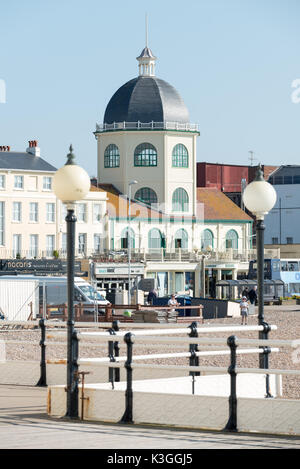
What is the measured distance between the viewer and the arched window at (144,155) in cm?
8594

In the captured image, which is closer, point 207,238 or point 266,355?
point 266,355

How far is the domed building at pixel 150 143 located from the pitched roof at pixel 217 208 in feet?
5.76

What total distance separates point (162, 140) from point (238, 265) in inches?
498

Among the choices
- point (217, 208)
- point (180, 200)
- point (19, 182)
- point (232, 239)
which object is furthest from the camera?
point (217, 208)

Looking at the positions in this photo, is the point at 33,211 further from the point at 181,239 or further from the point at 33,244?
the point at 181,239

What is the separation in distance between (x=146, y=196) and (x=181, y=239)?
191 inches

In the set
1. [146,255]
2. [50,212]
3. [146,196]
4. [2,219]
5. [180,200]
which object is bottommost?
[146,255]

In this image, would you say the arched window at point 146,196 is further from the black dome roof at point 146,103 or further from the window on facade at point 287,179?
the window on facade at point 287,179

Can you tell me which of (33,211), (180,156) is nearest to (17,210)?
(33,211)

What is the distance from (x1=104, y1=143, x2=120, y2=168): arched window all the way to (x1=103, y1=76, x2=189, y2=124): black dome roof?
2.41m

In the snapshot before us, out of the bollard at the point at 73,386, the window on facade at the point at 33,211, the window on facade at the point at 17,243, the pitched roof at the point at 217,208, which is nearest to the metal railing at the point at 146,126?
the pitched roof at the point at 217,208

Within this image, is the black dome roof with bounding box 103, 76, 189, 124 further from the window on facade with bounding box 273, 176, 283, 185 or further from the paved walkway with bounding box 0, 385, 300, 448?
the paved walkway with bounding box 0, 385, 300, 448

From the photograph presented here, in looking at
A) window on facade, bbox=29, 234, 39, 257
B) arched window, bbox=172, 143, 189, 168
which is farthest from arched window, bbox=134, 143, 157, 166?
window on facade, bbox=29, 234, 39, 257

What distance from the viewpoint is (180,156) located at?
3430 inches
